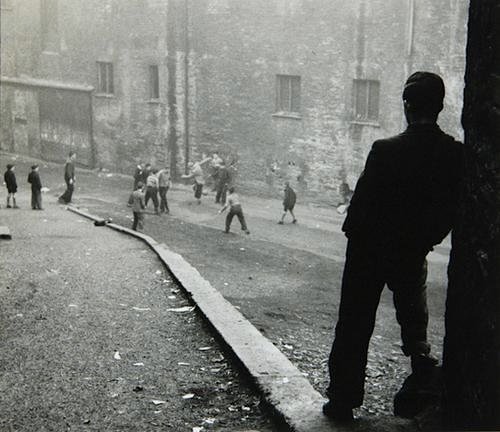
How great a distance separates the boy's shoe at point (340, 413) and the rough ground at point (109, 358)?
507 mm

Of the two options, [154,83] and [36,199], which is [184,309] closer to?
[36,199]

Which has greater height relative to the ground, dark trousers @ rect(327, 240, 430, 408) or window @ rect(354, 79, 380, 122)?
window @ rect(354, 79, 380, 122)

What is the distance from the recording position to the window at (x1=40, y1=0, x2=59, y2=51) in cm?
3166

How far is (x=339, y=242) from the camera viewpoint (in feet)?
59.6

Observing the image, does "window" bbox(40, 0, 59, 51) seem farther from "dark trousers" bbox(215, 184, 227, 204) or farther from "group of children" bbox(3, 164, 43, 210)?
"group of children" bbox(3, 164, 43, 210)

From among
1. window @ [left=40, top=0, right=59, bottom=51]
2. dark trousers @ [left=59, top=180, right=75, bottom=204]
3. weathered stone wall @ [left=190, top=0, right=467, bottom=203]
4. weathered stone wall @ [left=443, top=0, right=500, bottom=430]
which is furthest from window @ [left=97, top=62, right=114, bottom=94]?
weathered stone wall @ [left=443, top=0, right=500, bottom=430]

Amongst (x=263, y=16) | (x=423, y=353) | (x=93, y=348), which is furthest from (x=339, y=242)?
(x=423, y=353)

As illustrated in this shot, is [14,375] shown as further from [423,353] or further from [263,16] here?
[263,16]

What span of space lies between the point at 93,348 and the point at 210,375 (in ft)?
4.00

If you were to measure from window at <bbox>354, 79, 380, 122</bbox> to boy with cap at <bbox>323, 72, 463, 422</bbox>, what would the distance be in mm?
18528

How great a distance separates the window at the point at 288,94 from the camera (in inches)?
937

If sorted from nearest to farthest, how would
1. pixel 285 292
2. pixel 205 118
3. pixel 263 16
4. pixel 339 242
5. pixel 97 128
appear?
pixel 285 292 < pixel 339 242 < pixel 263 16 < pixel 205 118 < pixel 97 128

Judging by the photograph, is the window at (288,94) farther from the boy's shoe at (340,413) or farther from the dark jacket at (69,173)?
the boy's shoe at (340,413)

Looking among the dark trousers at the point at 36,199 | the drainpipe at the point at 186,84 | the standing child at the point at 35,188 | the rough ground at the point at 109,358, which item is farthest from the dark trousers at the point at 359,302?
the drainpipe at the point at 186,84
